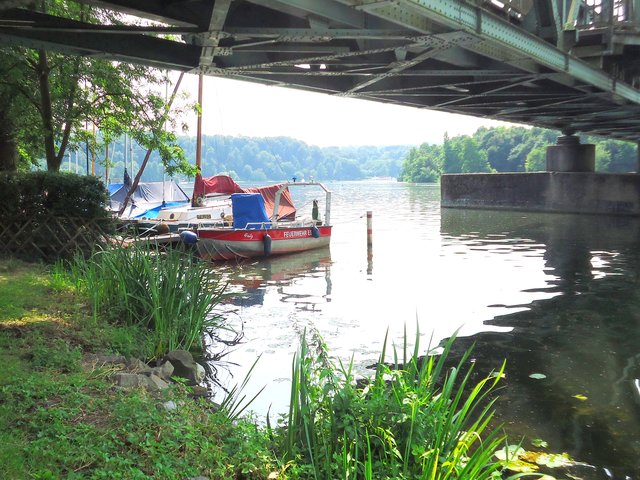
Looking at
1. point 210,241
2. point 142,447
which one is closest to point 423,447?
point 142,447

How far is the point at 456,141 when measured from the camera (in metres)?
131

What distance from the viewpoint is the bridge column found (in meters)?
37.4

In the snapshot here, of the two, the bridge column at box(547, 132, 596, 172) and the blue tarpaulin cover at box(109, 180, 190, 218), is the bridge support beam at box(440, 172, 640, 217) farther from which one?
the blue tarpaulin cover at box(109, 180, 190, 218)

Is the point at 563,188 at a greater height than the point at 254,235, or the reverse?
the point at 563,188

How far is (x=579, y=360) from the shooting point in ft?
30.2

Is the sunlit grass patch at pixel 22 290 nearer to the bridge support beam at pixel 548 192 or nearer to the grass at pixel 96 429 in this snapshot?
the grass at pixel 96 429

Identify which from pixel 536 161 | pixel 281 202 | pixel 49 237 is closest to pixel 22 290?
pixel 49 237

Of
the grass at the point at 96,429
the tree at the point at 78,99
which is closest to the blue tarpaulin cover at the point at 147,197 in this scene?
the tree at the point at 78,99

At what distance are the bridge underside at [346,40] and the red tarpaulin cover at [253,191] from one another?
451 inches

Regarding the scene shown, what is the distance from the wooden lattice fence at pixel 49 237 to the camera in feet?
41.7

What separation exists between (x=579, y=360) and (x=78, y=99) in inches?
544

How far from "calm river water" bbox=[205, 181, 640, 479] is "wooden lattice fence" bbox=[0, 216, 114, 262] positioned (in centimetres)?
338

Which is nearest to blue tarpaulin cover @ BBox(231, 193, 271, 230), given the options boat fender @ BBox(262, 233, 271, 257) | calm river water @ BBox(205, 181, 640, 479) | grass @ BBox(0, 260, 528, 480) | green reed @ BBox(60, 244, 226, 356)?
boat fender @ BBox(262, 233, 271, 257)

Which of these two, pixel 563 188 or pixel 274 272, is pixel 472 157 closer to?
pixel 563 188
